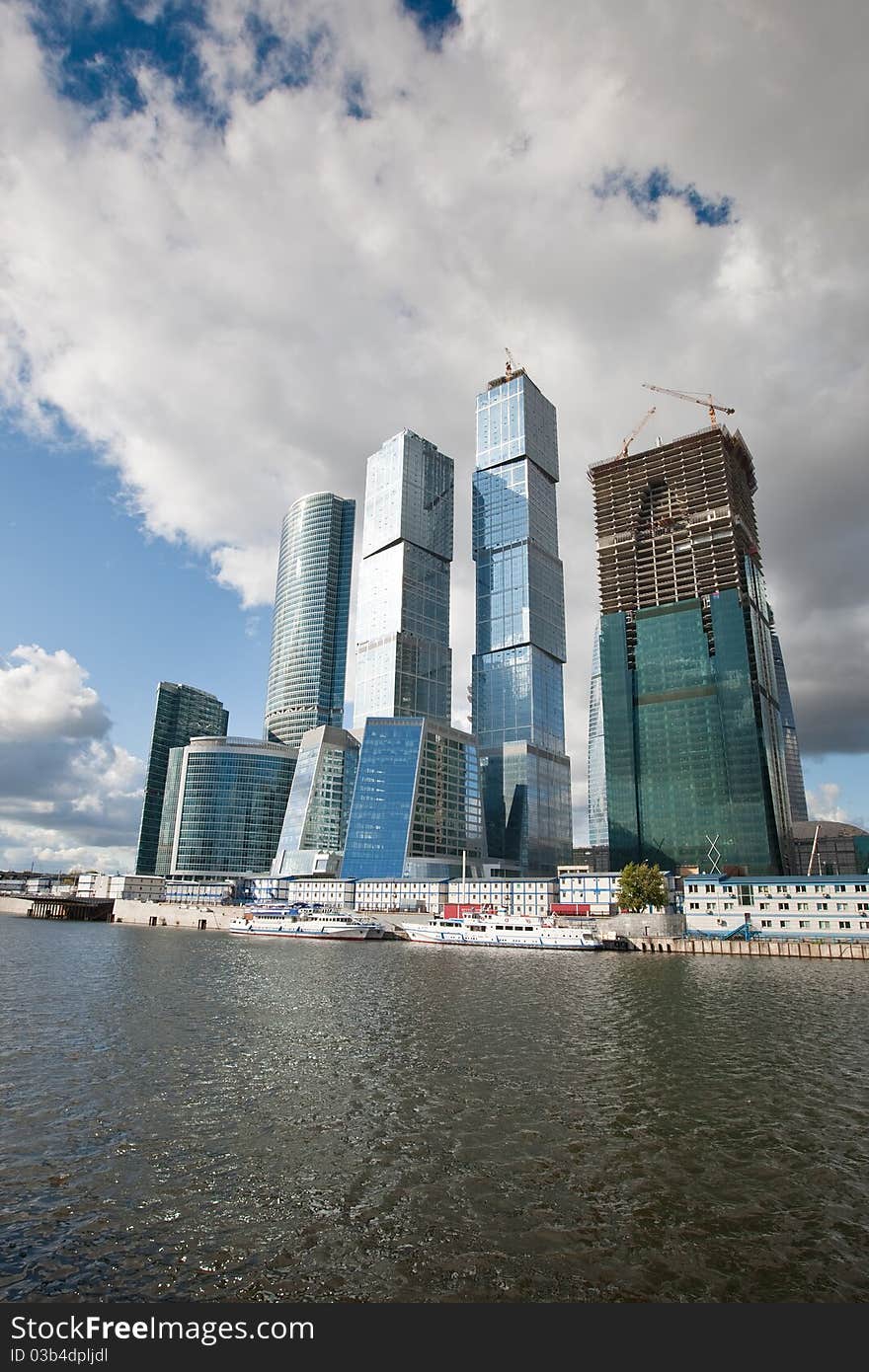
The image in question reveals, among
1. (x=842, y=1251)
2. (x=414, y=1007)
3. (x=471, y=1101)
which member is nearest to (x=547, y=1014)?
(x=414, y=1007)

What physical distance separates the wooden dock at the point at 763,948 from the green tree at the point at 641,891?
11.6 m

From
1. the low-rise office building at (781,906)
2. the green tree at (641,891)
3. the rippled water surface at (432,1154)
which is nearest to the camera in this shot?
the rippled water surface at (432,1154)

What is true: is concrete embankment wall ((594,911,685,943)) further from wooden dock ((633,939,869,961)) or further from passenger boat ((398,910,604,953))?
passenger boat ((398,910,604,953))

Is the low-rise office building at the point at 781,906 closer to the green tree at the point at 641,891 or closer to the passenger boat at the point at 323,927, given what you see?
the green tree at the point at 641,891

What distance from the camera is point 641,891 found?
548 feet

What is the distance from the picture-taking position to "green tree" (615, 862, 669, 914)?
167 metres

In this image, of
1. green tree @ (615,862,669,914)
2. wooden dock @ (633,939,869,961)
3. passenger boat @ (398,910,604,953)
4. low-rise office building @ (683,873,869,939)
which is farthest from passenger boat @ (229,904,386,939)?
low-rise office building @ (683,873,869,939)

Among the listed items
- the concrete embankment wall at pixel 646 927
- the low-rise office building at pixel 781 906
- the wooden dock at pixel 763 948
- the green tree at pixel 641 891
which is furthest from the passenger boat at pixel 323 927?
the low-rise office building at pixel 781 906

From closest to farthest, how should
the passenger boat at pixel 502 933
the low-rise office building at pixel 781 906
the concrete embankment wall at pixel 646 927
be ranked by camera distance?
1. the low-rise office building at pixel 781 906
2. the passenger boat at pixel 502 933
3. the concrete embankment wall at pixel 646 927

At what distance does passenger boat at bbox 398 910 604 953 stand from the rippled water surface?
8989 cm

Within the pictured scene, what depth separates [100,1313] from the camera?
1844 centimetres

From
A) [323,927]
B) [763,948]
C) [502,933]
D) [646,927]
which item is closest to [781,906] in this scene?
[763,948]

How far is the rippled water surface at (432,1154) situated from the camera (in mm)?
21141

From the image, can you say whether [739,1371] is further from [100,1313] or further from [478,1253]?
[100,1313]
